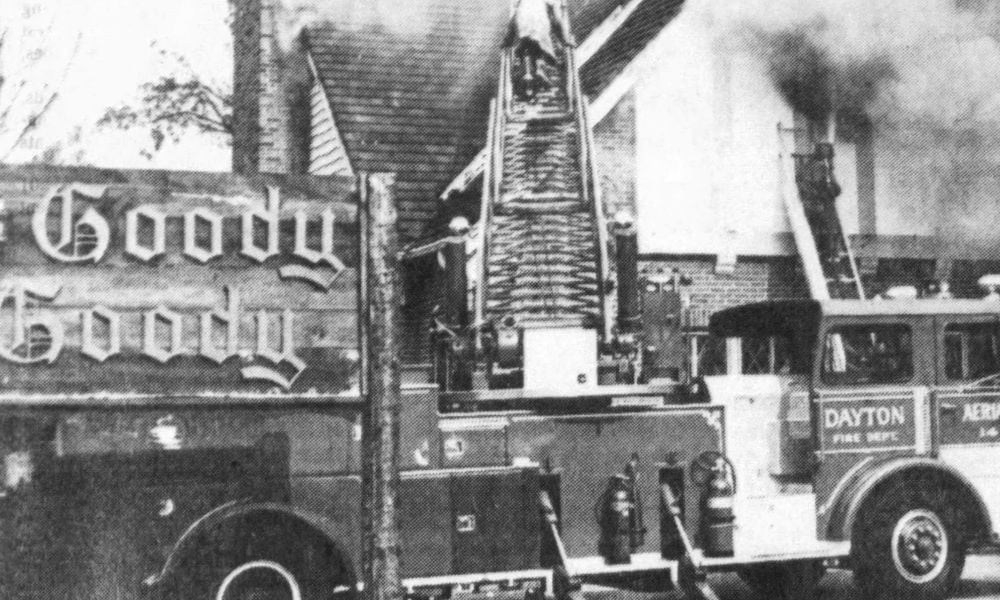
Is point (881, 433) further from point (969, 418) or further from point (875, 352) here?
point (969, 418)

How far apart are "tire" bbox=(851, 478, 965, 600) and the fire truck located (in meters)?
0.02

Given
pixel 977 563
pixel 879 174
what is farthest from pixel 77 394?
pixel 879 174

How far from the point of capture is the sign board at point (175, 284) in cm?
661

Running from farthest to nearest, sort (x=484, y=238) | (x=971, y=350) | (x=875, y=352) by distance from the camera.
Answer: (x=484, y=238), (x=971, y=350), (x=875, y=352)

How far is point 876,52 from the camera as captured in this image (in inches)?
570

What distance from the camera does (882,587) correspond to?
853 cm

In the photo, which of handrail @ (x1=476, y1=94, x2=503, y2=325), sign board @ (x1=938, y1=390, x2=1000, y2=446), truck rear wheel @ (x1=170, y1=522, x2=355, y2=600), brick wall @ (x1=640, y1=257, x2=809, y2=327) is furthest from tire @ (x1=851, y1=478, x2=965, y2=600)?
brick wall @ (x1=640, y1=257, x2=809, y2=327)

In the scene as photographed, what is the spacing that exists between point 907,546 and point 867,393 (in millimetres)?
1039

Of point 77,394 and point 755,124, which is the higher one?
point 755,124

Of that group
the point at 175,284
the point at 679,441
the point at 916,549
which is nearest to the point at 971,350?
the point at 916,549

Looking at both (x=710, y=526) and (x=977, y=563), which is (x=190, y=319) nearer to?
(x=710, y=526)

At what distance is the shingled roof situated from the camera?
1497 cm

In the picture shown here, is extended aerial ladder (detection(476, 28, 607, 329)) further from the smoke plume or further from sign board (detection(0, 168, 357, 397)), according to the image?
the smoke plume

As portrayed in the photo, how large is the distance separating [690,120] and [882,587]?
20.7ft
